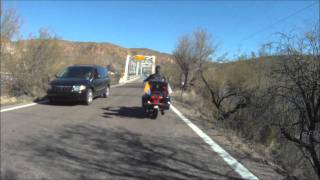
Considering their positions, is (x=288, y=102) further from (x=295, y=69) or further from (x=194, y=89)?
(x=194, y=89)

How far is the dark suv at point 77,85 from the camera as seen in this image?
18703mm

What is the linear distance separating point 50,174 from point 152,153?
7.62 ft

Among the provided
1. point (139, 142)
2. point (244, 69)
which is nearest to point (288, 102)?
point (139, 142)

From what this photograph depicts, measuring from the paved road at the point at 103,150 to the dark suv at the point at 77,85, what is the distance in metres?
4.09

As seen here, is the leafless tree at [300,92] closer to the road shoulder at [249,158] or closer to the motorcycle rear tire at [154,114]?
the road shoulder at [249,158]

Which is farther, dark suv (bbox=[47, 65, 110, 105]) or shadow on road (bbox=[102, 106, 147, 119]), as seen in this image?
dark suv (bbox=[47, 65, 110, 105])

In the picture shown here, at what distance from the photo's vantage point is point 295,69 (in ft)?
32.7

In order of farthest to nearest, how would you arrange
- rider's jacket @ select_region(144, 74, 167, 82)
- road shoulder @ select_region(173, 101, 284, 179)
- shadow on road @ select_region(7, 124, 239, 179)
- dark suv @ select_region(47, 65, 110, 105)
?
dark suv @ select_region(47, 65, 110, 105), rider's jacket @ select_region(144, 74, 167, 82), road shoulder @ select_region(173, 101, 284, 179), shadow on road @ select_region(7, 124, 239, 179)

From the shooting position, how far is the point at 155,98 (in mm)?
15078

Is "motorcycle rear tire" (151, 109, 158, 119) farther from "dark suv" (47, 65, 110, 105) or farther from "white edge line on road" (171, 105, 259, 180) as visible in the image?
"dark suv" (47, 65, 110, 105)

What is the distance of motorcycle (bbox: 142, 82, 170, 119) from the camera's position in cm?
1499

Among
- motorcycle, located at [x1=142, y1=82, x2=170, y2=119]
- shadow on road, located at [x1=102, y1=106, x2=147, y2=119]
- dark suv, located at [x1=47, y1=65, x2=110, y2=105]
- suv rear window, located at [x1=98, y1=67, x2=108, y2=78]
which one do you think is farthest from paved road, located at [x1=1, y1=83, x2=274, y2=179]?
suv rear window, located at [x1=98, y1=67, x2=108, y2=78]

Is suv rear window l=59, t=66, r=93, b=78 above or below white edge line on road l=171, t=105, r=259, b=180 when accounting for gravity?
Result: above

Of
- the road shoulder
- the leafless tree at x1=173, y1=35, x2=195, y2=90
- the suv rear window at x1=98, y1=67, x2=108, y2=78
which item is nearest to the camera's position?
the road shoulder
